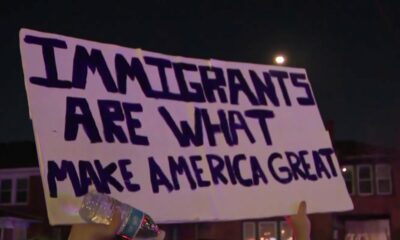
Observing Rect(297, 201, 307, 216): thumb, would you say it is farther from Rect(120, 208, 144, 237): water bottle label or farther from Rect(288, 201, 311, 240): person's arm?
Rect(120, 208, 144, 237): water bottle label

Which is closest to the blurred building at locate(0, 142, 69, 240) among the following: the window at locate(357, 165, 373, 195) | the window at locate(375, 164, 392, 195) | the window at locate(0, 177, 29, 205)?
the window at locate(0, 177, 29, 205)

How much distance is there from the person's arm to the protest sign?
58 millimetres

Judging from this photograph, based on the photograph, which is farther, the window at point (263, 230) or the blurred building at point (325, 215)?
the window at point (263, 230)

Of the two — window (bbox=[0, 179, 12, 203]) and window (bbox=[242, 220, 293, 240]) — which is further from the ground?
window (bbox=[0, 179, 12, 203])

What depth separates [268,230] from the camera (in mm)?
41531

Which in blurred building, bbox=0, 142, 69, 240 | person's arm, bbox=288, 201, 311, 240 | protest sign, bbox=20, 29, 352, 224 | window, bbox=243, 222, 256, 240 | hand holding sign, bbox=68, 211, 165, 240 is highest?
blurred building, bbox=0, 142, 69, 240

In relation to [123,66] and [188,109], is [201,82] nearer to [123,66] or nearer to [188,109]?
[188,109]

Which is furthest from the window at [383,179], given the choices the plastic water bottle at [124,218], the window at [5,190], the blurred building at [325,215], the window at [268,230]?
the plastic water bottle at [124,218]

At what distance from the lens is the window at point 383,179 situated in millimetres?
39562

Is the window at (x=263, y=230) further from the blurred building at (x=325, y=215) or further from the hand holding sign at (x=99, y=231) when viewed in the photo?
Answer: the hand holding sign at (x=99, y=231)

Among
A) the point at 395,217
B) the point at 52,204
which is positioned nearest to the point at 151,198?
the point at 52,204

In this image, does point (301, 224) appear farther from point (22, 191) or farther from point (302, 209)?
point (22, 191)

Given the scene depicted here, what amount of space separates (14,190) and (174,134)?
38716 millimetres

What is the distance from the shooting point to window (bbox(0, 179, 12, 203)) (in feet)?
136
